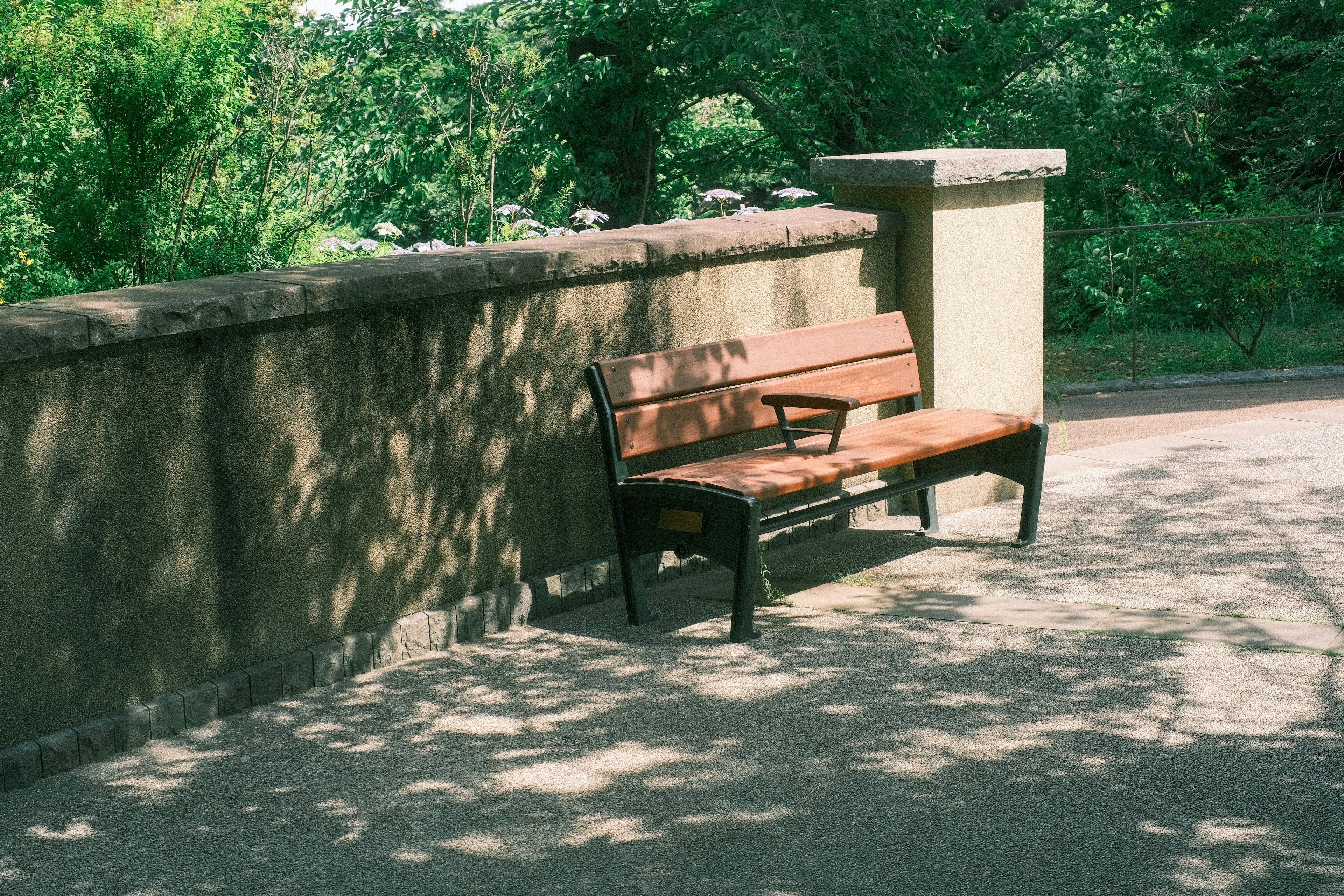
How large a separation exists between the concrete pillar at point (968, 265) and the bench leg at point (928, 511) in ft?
1.21

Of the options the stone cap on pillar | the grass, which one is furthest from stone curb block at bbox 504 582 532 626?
the grass

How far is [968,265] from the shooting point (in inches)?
274

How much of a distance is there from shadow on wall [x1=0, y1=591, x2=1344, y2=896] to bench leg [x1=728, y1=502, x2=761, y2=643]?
72 millimetres

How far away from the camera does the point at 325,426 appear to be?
492 centimetres

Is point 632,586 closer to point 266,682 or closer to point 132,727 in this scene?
point 266,682

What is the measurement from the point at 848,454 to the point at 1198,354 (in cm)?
922

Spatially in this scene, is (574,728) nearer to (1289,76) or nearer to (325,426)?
(325,426)

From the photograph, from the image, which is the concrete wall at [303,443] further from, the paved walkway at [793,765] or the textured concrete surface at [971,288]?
the textured concrete surface at [971,288]

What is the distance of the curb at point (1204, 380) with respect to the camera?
12.0 metres

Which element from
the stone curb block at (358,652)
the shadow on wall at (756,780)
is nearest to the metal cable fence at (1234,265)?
the shadow on wall at (756,780)

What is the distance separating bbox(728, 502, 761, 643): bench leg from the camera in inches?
201

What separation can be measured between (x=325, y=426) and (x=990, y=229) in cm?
352

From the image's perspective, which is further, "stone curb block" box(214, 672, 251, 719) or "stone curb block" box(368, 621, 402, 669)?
"stone curb block" box(368, 621, 402, 669)

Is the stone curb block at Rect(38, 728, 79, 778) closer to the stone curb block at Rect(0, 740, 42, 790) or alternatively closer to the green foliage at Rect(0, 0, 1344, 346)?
the stone curb block at Rect(0, 740, 42, 790)
